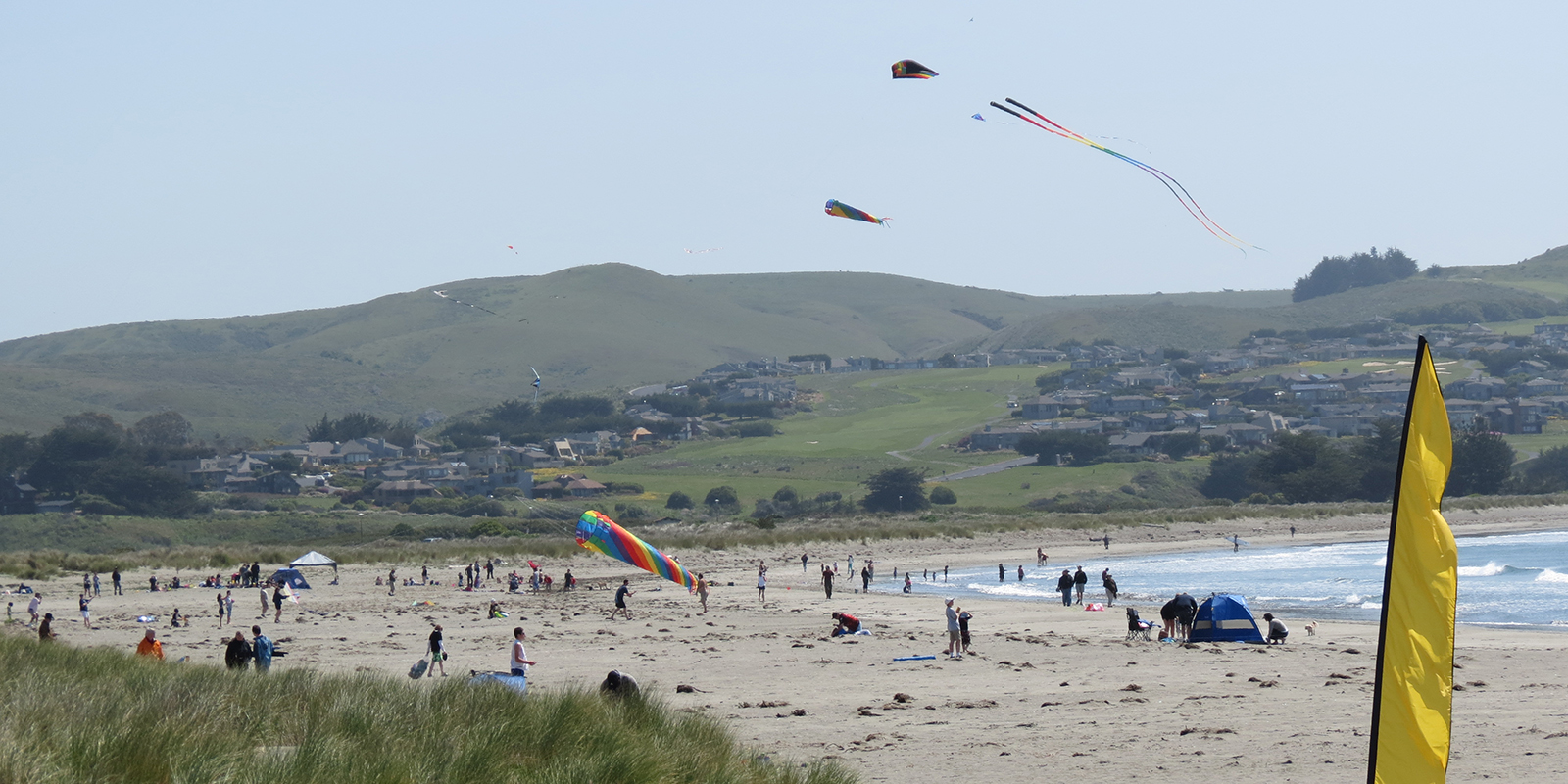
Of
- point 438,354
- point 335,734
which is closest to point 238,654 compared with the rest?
point 335,734

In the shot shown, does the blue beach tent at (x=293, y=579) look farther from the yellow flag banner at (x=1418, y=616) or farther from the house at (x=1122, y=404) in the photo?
the house at (x=1122, y=404)

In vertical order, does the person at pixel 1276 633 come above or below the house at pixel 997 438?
below

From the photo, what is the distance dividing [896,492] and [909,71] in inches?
2277

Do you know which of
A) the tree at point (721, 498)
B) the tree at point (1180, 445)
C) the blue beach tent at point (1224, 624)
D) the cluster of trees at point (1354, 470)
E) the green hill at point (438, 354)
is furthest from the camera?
the green hill at point (438, 354)

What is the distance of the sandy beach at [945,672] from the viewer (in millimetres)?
10148

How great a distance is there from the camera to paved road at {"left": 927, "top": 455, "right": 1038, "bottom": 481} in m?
81.6

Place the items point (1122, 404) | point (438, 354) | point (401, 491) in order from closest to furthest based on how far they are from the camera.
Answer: point (401, 491), point (1122, 404), point (438, 354)

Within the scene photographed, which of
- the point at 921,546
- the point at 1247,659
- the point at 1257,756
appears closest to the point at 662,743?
the point at 1257,756

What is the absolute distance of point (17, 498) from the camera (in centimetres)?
7656

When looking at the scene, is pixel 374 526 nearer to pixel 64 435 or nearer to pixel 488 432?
pixel 64 435

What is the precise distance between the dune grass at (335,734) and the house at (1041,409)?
322 ft

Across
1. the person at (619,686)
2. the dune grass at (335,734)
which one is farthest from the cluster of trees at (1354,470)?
the dune grass at (335,734)

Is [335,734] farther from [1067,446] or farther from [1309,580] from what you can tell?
[1067,446]

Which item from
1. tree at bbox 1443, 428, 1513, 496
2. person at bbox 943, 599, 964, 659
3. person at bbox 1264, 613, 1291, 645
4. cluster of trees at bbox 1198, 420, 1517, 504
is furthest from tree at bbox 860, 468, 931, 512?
person at bbox 943, 599, 964, 659
